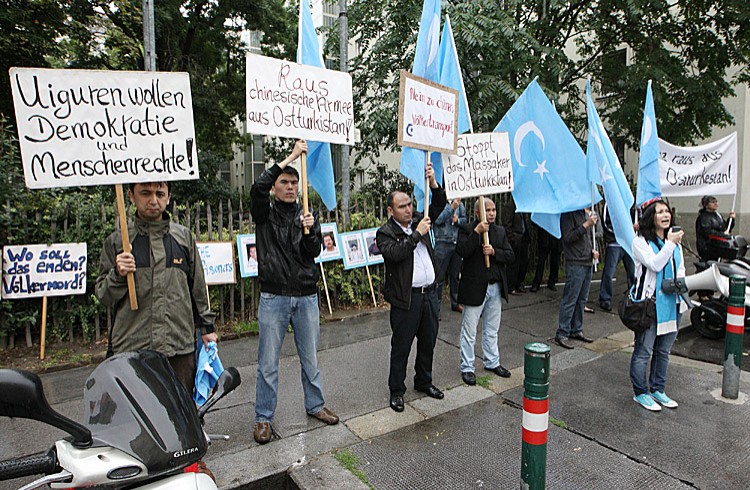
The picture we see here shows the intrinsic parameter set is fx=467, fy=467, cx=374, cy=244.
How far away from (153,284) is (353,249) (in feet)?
15.5

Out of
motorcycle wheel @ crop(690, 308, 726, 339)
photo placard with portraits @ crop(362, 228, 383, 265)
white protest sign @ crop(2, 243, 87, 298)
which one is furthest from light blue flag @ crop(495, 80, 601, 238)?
white protest sign @ crop(2, 243, 87, 298)

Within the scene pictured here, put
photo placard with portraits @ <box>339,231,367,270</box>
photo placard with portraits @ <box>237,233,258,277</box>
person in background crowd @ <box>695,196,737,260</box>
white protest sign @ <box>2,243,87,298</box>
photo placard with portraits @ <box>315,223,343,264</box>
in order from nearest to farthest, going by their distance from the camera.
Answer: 1. white protest sign @ <box>2,243,87,298</box>
2. photo placard with portraits @ <box>237,233,258,277</box>
3. photo placard with portraits @ <box>315,223,343,264</box>
4. photo placard with portraits @ <box>339,231,367,270</box>
5. person in background crowd @ <box>695,196,737,260</box>

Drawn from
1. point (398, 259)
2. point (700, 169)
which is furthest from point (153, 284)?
point (700, 169)

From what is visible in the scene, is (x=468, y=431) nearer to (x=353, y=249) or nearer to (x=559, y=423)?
(x=559, y=423)

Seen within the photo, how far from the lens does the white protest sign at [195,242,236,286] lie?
624cm

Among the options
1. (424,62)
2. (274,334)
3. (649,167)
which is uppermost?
(424,62)

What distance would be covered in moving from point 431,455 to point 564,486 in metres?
0.92

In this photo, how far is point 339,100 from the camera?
3938 millimetres

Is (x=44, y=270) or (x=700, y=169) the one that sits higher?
(x=700, y=169)

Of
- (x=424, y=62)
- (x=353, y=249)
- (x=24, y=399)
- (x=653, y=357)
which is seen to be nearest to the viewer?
(x=24, y=399)

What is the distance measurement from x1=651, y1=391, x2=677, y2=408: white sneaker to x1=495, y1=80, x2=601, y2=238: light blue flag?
211cm

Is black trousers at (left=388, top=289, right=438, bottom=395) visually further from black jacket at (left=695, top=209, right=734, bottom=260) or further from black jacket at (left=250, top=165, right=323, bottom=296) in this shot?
black jacket at (left=695, top=209, right=734, bottom=260)

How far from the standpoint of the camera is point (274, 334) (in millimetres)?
3633

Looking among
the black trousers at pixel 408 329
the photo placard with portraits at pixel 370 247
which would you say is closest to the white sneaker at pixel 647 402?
the black trousers at pixel 408 329
